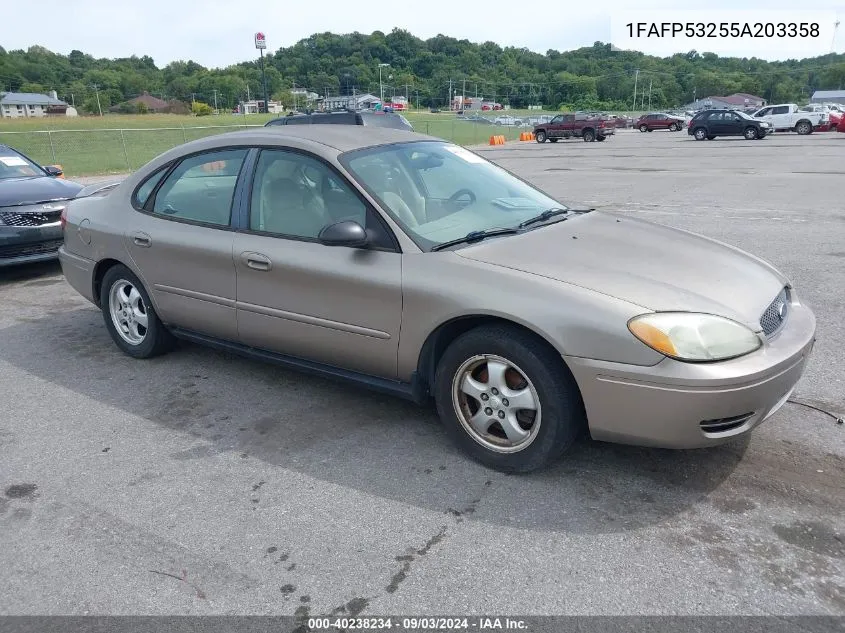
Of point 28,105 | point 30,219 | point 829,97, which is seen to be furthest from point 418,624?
point 28,105

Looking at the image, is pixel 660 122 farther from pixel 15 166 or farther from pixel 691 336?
pixel 691 336

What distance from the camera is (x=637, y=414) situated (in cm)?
289

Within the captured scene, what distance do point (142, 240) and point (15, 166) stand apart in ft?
18.0

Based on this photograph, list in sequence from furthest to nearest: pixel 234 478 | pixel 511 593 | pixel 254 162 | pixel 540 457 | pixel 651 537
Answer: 1. pixel 254 162
2. pixel 234 478
3. pixel 540 457
4. pixel 651 537
5. pixel 511 593

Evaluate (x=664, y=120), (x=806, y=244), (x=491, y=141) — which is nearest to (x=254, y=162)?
(x=806, y=244)

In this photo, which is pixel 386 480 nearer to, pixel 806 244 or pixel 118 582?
pixel 118 582

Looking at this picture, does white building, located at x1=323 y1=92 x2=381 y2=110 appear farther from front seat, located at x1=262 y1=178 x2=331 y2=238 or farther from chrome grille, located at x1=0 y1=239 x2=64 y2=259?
front seat, located at x1=262 y1=178 x2=331 y2=238

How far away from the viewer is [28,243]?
7551mm

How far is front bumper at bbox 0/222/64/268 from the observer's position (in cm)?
743

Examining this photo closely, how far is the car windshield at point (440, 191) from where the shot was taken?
367 centimetres

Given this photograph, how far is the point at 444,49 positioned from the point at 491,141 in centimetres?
11316

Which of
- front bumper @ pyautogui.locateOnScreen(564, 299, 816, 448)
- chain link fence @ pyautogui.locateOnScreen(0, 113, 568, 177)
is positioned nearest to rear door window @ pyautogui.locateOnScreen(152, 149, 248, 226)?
front bumper @ pyautogui.locateOnScreen(564, 299, 816, 448)

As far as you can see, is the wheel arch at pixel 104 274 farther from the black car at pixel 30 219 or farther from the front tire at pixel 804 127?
the front tire at pixel 804 127

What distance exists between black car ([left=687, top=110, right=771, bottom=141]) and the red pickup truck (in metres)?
5.43
